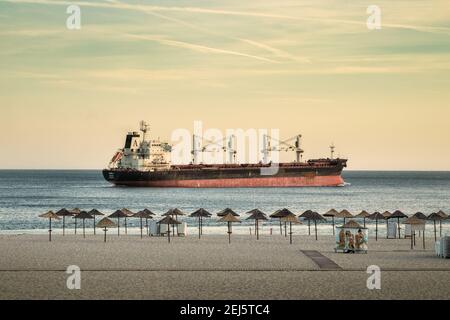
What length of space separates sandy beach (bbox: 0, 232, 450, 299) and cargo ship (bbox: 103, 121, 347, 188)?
99.8 m

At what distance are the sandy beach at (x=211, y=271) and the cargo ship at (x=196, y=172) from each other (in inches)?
3930

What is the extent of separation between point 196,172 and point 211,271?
113736 millimetres

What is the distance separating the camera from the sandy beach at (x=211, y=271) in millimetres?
20953

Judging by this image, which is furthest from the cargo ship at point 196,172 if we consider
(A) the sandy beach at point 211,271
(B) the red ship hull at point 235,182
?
(A) the sandy beach at point 211,271

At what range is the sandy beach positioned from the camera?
21.0m

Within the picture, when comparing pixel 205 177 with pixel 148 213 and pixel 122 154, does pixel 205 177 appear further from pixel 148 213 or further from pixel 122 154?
pixel 148 213

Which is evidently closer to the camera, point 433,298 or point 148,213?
point 433,298

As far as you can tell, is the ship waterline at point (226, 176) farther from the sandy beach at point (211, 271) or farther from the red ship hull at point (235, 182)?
the sandy beach at point (211, 271)

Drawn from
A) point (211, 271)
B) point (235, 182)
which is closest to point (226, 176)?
point (235, 182)

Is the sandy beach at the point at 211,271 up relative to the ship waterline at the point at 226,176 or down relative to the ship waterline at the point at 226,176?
down

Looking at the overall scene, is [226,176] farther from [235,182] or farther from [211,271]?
[211,271]

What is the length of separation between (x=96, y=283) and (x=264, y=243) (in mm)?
16395

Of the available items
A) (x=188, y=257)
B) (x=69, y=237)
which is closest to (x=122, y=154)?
(x=69, y=237)

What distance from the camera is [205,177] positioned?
453ft
